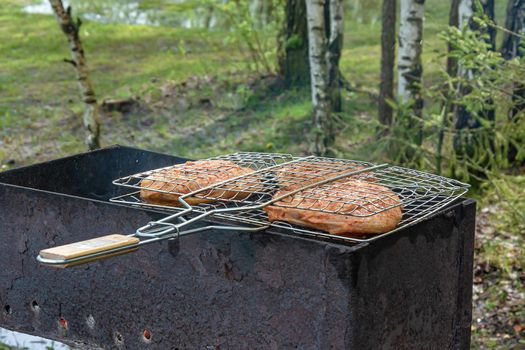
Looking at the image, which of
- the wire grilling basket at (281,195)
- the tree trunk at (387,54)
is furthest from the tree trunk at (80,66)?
→ the wire grilling basket at (281,195)

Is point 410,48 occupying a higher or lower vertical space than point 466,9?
lower

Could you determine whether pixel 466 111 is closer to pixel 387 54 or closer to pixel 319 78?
pixel 319 78

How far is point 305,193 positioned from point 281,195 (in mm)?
104

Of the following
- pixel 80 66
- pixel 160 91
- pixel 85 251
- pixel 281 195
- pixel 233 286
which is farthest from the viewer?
pixel 160 91

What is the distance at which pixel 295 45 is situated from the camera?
34.6ft

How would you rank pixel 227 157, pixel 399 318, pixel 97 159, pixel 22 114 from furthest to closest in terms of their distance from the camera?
1. pixel 22 114
2. pixel 97 159
3. pixel 227 157
4. pixel 399 318

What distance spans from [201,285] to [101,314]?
69cm

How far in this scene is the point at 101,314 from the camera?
3889mm

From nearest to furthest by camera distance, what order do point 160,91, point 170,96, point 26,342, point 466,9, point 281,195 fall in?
1. point 281,195
2. point 26,342
3. point 466,9
4. point 170,96
5. point 160,91

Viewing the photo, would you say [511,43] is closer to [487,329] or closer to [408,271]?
[487,329]

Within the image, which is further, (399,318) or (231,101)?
(231,101)

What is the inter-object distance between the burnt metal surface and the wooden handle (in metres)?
0.53

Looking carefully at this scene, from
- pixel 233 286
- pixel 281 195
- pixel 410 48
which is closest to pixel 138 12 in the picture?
pixel 410 48

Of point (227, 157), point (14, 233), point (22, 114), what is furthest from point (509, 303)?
point (22, 114)
